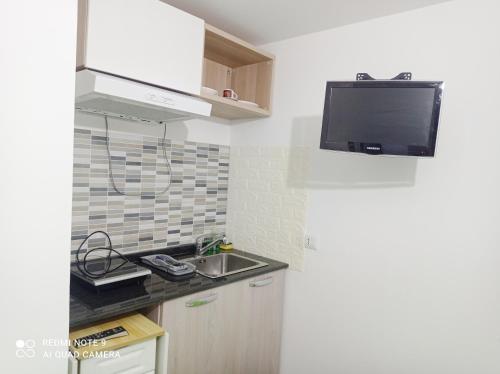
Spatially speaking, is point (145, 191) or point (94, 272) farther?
point (145, 191)

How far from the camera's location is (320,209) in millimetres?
2039

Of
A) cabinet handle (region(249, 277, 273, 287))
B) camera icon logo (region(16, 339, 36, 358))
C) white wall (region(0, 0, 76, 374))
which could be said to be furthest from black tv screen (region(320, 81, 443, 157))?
camera icon logo (region(16, 339, 36, 358))

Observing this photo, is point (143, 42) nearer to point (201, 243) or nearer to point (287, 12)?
point (287, 12)

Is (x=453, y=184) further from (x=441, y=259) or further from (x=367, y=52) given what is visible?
(x=367, y=52)

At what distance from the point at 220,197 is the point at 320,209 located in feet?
2.56

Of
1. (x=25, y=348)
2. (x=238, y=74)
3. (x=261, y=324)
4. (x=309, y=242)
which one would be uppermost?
(x=238, y=74)

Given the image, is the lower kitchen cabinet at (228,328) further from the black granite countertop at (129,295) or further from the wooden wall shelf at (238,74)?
the wooden wall shelf at (238,74)

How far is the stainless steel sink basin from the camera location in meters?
2.22

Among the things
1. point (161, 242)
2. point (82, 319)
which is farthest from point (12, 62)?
point (161, 242)

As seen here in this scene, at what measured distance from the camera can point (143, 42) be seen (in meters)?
1.53

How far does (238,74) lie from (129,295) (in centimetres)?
159

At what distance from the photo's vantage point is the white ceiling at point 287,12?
170 centimetres

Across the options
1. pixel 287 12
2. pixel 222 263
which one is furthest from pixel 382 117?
pixel 222 263

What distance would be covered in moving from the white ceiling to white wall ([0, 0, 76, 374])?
962mm
